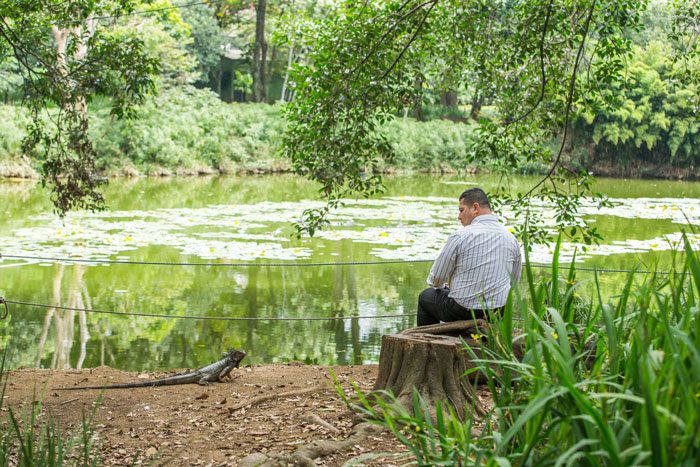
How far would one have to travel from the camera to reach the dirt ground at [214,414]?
3406mm

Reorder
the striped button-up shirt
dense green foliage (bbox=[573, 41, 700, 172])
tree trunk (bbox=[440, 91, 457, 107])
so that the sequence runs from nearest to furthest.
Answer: the striped button-up shirt < dense green foliage (bbox=[573, 41, 700, 172]) < tree trunk (bbox=[440, 91, 457, 107])

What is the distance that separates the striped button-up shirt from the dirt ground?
0.90 meters

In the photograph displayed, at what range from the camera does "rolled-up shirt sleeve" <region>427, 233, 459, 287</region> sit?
423 cm

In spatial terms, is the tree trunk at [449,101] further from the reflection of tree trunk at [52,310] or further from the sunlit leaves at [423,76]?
the sunlit leaves at [423,76]

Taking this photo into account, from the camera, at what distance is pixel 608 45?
577 cm

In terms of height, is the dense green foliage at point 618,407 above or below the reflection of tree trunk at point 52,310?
above

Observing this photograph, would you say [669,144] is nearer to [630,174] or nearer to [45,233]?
[630,174]

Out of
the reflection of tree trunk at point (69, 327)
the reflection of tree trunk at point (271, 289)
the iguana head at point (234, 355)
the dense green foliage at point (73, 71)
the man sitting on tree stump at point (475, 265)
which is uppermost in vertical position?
the dense green foliage at point (73, 71)

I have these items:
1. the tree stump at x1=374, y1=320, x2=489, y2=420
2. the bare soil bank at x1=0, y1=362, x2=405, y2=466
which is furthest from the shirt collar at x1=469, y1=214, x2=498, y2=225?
the bare soil bank at x1=0, y1=362, x2=405, y2=466

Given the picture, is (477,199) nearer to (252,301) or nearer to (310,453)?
(310,453)

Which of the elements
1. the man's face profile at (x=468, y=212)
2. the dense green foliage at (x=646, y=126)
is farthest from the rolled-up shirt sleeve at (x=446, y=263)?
the dense green foliage at (x=646, y=126)

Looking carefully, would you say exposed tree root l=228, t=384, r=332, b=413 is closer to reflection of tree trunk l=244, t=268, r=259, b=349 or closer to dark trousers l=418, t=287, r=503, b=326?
dark trousers l=418, t=287, r=503, b=326

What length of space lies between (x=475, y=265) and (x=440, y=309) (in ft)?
1.17

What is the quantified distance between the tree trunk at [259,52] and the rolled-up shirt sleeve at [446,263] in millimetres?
25879
